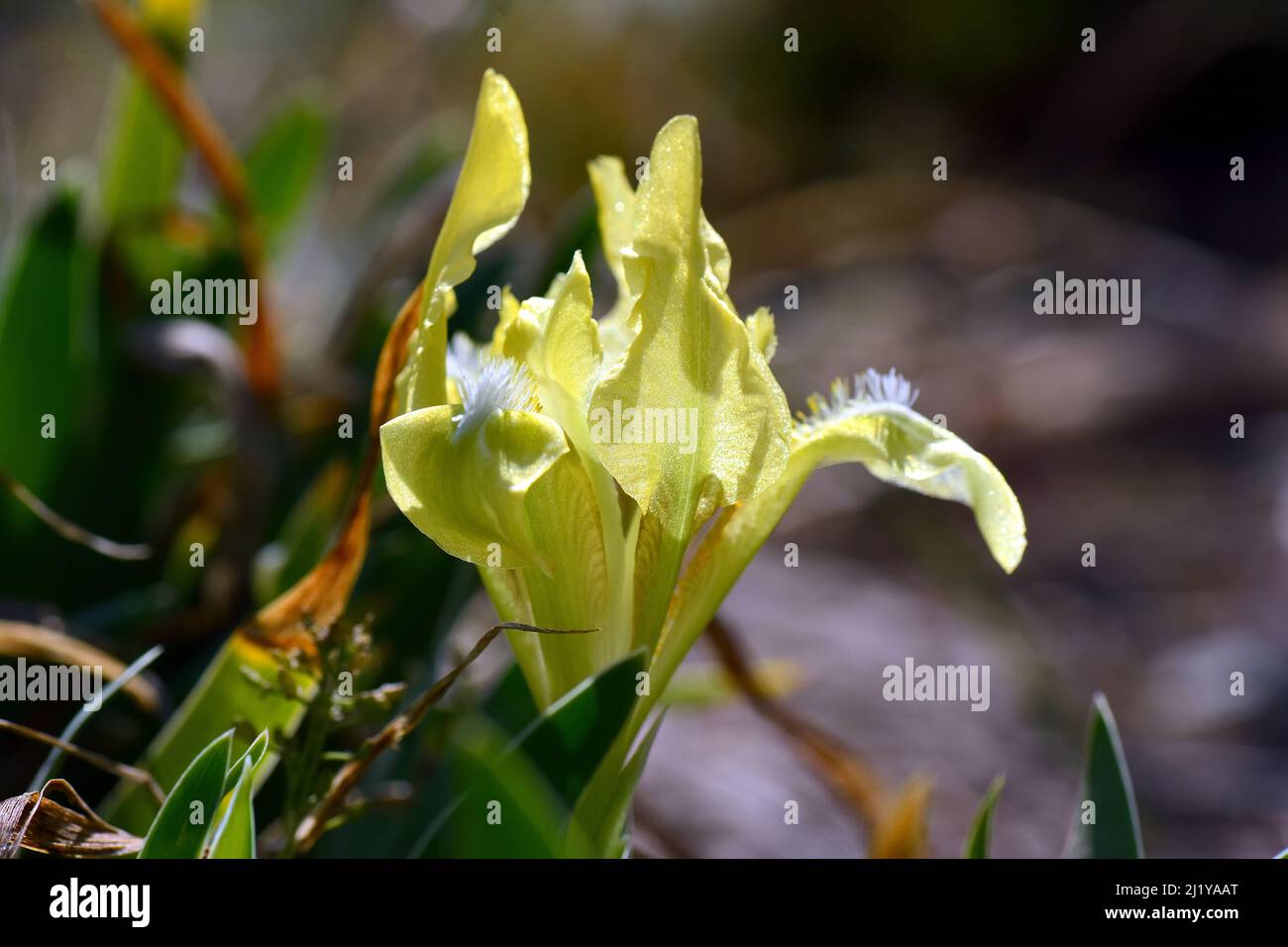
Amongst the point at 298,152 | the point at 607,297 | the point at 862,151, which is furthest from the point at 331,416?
the point at 862,151

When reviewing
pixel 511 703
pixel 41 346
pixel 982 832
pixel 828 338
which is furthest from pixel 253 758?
pixel 828 338

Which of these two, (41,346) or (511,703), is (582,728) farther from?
(41,346)

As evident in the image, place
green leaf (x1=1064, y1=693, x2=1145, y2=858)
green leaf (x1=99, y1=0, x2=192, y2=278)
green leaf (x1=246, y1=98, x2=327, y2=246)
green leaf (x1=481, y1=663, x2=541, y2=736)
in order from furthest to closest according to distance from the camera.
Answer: green leaf (x1=246, y1=98, x2=327, y2=246), green leaf (x1=99, y1=0, x2=192, y2=278), green leaf (x1=481, y1=663, x2=541, y2=736), green leaf (x1=1064, y1=693, x2=1145, y2=858)

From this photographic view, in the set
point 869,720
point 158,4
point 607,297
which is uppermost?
point 158,4

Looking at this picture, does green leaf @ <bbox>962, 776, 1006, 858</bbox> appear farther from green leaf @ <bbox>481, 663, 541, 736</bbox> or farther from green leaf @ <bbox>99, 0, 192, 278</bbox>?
green leaf @ <bbox>99, 0, 192, 278</bbox>

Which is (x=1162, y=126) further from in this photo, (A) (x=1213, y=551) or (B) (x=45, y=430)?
(B) (x=45, y=430)

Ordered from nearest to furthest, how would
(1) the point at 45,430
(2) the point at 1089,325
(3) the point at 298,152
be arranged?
(1) the point at 45,430 < (3) the point at 298,152 < (2) the point at 1089,325

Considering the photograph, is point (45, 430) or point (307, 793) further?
point (45, 430)

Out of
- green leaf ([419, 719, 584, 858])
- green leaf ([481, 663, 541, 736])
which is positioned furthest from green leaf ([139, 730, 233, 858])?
green leaf ([481, 663, 541, 736])
